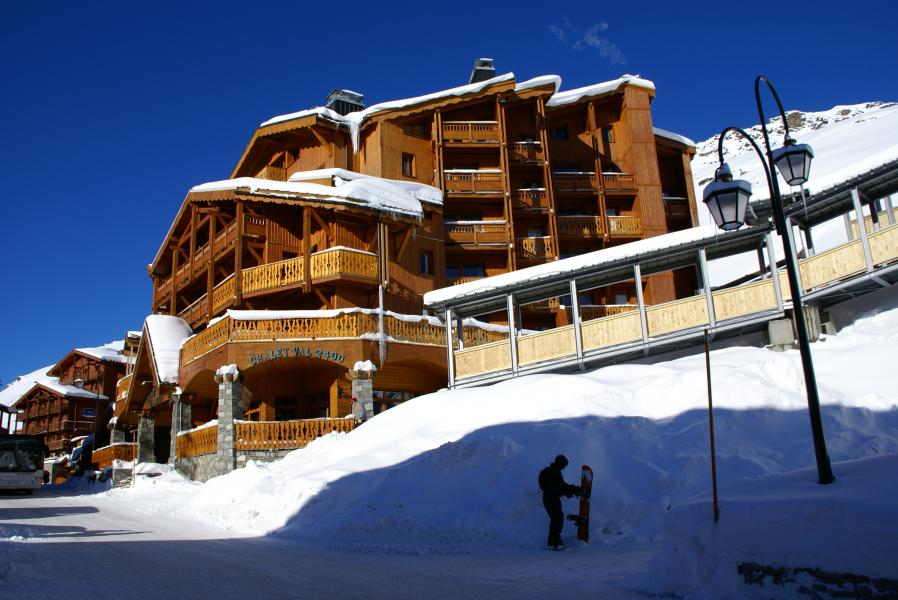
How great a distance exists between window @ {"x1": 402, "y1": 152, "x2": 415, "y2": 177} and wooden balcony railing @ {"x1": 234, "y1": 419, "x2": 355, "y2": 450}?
17380mm

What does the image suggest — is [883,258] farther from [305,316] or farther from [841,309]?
[305,316]

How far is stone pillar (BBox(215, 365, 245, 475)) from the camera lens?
819 inches

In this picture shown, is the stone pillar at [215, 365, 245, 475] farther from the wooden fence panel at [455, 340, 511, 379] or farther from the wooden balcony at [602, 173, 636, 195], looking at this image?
the wooden balcony at [602, 173, 636, 195]

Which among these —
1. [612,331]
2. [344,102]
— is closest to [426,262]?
[612,331]

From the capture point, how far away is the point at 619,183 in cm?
3747

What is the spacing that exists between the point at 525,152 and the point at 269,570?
31.0 m

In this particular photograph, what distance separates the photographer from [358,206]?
25.9m

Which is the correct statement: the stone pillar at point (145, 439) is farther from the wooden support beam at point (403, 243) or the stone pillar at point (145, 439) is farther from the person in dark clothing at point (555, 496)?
the person in dark clothing at point (555, 496)

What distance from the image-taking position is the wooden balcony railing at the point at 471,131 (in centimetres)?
3616

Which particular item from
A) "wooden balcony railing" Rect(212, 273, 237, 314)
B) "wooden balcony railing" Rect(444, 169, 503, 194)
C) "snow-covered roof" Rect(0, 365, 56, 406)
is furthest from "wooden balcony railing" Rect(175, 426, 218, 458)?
"snow-covered roof" Rect(0, 365, 56, 406)

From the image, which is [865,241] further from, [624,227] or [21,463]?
[21,463]

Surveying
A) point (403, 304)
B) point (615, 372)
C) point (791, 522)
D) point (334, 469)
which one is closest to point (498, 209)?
point (403, 304)

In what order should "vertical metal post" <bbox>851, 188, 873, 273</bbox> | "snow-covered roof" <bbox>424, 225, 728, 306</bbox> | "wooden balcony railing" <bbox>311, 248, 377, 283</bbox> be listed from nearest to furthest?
"vertical metal post" <bbox>851, 188, 873, 273</bbox>, "snow-covered roof" <bbox>424, 225, 728, 306</bbox>, "wooden balcony railing" <bbox>311, 248, 377, 283</bbox>

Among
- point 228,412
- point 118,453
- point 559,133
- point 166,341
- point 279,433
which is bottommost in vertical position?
point 279,433
